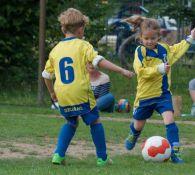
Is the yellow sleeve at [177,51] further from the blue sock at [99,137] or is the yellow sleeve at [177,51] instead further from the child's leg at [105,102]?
the child's leg at [105,102]

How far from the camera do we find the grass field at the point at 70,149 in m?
7.55

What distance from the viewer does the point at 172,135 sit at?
8570 mm

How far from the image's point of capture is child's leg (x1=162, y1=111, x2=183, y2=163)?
848 cm

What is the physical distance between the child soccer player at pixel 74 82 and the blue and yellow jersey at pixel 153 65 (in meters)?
0.87

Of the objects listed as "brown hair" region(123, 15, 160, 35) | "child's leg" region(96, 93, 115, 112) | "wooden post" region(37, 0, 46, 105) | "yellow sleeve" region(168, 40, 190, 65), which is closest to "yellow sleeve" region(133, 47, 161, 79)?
"brown hair" region(123, 15, 160, 35)

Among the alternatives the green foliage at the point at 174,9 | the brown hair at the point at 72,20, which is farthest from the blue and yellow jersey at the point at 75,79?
the green foliage at the point at 174,9

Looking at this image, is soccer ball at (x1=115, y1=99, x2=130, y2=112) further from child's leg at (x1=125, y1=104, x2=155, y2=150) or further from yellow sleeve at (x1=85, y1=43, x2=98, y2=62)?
yellow sleeve at (x1=85, y1=43, x2=98, y2=62)

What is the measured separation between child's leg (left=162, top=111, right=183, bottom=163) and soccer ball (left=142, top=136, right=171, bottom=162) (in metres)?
0.08

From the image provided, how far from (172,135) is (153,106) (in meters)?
0.47

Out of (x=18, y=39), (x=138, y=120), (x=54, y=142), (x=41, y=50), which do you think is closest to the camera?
(x=138, y=120)

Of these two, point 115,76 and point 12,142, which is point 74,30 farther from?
point 115,76

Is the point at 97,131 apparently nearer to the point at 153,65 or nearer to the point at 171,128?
the point at 171,128

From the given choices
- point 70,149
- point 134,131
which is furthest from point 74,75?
point 70,149

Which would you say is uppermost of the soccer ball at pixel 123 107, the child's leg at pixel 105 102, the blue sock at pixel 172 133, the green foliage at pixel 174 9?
the blue sock at pixel 172 133
